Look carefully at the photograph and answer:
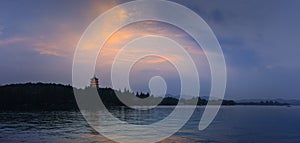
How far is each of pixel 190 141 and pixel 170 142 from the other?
3.12 metres

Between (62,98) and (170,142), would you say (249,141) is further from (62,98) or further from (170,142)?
(62,98)

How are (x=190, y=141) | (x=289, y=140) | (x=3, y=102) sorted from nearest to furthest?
(x=190, y=141) < (x=289, y=140) < (x=3, y=102)

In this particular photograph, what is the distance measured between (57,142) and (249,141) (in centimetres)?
2742

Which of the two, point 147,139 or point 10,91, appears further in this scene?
point 10,91

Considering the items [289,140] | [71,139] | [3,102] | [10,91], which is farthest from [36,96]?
[289,140]

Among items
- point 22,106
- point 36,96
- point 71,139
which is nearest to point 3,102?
point 22,106

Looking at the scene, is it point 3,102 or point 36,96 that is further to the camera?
point 36,96

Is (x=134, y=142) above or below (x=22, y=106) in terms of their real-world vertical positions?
below

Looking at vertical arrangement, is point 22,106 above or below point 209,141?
above

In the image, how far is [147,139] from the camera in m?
44.2

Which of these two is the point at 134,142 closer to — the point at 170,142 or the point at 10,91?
the point at 170,142

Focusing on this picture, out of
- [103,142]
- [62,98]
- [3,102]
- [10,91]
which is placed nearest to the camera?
[103,142]

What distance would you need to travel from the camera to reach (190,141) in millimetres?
42438

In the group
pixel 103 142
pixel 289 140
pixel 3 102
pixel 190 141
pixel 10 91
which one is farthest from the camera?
pixel 10 91
